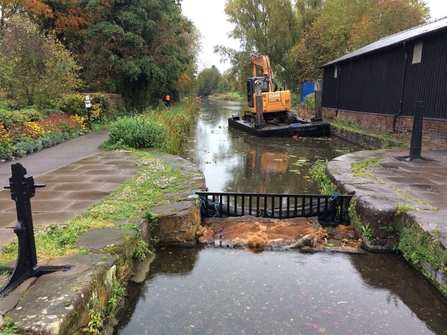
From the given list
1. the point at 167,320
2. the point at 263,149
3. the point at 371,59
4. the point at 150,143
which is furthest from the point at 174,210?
the point at 371,59

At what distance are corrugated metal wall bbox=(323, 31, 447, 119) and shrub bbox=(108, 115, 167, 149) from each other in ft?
26.5

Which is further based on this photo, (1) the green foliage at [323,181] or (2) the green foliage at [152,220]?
(1) the green foliage at [323,181]

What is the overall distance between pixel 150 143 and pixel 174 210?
4899mm

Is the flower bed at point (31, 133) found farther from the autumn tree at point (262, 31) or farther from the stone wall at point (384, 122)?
the autumn tree at point (262, 31)

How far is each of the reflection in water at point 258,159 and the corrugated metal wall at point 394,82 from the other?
2192mm

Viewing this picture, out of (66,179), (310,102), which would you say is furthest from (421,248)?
(310,102)

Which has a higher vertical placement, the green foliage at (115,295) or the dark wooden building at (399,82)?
the dark wooden building at (399,82)

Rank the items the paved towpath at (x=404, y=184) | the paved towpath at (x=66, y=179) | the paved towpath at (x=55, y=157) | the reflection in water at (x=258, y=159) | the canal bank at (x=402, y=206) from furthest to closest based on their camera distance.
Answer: the reflection in water at (x=258, y=159) → the paved towpath at (x=55, y=157) → the paved towpath at (x=66, y=179) → the paved towpath at (x=404, y=184) → the canal bank at (x=402, y=206)

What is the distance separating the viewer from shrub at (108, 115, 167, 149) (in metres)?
8.82

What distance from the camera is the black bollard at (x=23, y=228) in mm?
2357

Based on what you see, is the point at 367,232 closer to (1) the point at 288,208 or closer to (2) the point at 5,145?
(1) the point at 288,208

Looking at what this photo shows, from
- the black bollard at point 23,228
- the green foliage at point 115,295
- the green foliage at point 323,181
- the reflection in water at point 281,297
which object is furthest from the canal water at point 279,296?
the green foliage at point 323,181

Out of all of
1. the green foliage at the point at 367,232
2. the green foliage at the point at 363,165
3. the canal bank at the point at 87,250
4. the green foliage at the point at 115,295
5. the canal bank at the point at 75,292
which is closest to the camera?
the canal bank at the point at 75,292

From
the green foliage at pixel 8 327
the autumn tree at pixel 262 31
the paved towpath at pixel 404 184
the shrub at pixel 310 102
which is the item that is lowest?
the paved towpath at pixel 404 184
